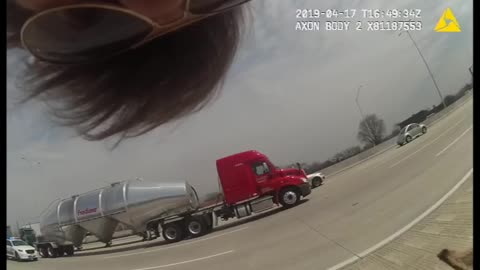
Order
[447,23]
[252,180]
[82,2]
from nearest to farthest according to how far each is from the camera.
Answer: [82,2] → [252,180] → [447,23]

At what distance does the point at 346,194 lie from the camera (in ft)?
7.69

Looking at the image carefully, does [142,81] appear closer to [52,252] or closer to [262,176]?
[262,176]

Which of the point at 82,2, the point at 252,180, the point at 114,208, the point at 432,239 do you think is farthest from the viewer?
the point at 432,239

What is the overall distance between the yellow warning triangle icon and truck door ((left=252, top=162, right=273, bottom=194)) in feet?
4.60

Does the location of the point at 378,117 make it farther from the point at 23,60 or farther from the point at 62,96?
the point at 23,60

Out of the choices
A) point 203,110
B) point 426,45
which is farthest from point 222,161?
point 426,45

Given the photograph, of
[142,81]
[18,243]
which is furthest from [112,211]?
[142,81]

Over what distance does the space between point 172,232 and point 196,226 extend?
0.14 metres

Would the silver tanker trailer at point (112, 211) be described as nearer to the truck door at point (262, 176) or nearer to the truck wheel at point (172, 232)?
the truck wheel at point (172, 232)

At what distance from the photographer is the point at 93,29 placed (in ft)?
6.60

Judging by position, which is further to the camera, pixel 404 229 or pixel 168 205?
pixel 404 229

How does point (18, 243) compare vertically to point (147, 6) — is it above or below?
below

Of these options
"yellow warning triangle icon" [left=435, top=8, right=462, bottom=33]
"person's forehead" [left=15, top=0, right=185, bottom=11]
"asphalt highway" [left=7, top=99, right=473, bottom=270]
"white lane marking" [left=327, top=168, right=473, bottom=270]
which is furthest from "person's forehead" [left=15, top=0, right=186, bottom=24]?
"white lane marking" [left=327, top=168, right=473, bottom=270]

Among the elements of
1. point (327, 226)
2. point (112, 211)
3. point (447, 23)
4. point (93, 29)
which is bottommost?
point (327, 226)
